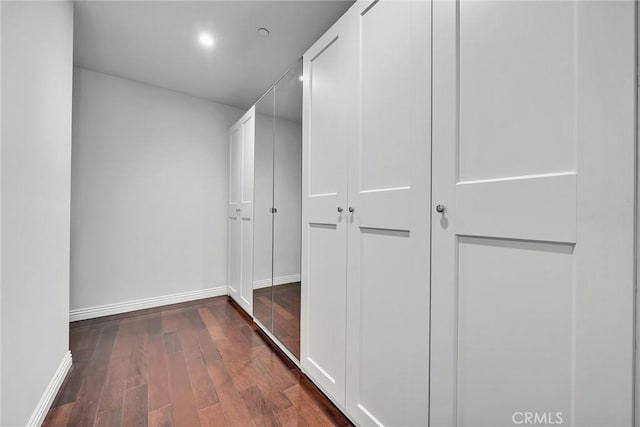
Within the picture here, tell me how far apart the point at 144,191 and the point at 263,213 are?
5.14 feet

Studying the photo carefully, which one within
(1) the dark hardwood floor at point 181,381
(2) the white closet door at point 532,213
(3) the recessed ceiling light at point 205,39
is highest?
(3) the recessed ceiling light at point 205,39

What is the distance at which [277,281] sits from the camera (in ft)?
6.62

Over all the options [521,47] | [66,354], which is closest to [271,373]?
[66,354]

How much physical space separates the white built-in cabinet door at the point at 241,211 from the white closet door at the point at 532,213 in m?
1.99

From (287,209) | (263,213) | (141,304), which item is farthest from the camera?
(141,304)

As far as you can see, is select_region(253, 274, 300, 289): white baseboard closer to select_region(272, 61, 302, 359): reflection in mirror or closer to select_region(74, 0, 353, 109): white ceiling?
select_region(272, 61, 302, 359): reflection in mirror

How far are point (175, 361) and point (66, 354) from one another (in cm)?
69

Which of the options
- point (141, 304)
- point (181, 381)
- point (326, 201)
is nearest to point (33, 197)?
point (181, 381)

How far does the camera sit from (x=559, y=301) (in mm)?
650

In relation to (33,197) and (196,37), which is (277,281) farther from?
(196,37)

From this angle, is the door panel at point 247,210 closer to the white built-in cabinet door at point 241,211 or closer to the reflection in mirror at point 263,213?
the white built-in cabinet door at point 241,211

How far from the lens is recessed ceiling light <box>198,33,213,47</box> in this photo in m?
2.00

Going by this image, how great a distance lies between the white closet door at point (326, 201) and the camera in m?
1.31

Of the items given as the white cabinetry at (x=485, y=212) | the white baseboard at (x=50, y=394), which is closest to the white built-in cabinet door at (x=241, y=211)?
the white baseboard at (x=50, y=394)
